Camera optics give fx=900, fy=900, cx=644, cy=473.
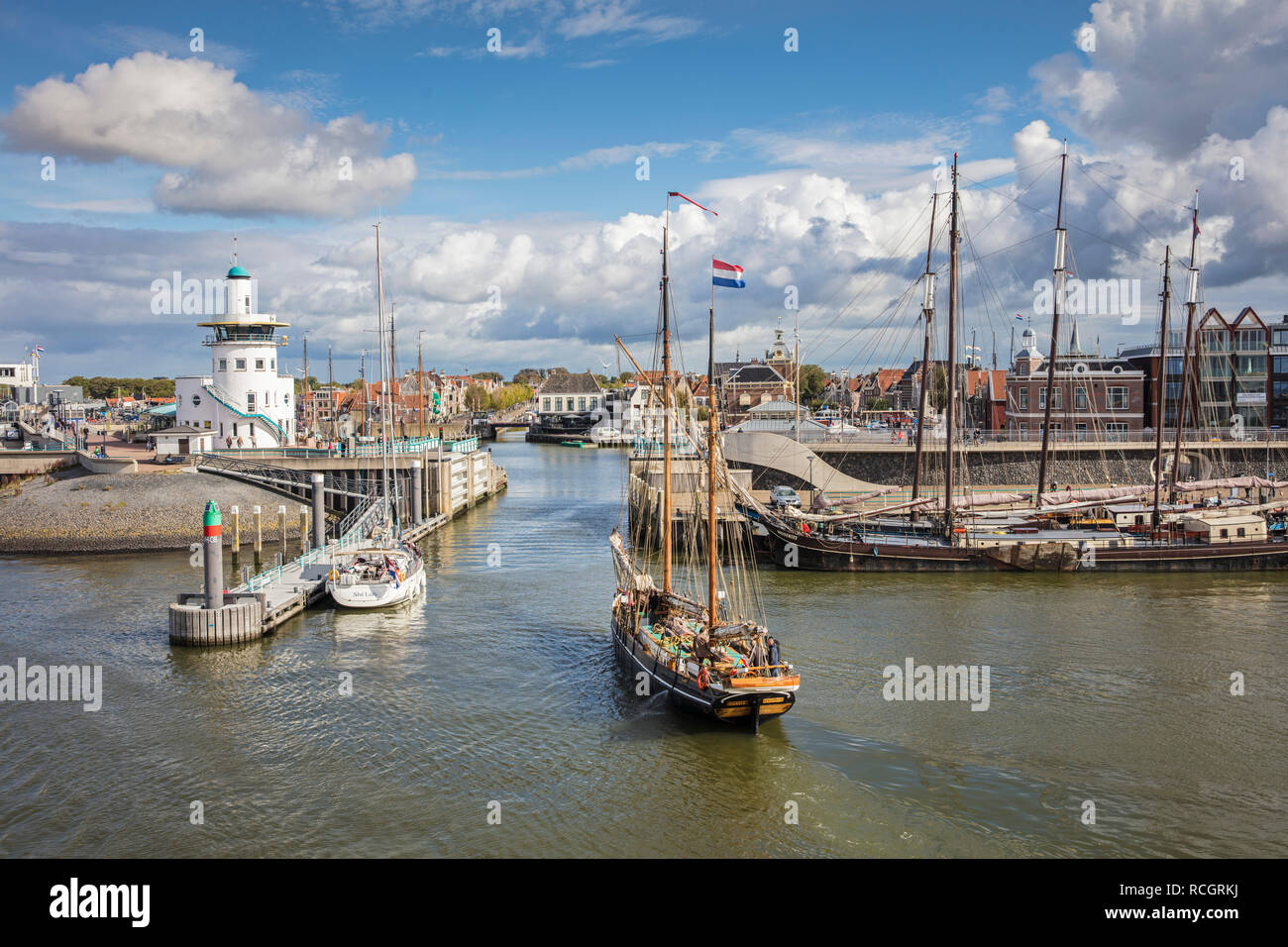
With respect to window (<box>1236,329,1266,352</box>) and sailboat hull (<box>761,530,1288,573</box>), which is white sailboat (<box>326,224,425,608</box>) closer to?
sailboat hull (<box>761,530,1288,573</box>)

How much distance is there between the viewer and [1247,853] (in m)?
17.4

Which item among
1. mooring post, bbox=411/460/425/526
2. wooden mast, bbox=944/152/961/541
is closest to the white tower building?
mooring post, bbox=411/460/425/526

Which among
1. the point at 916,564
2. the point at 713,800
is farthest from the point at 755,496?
the point at 713,800

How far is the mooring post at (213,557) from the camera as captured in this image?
30.2 m

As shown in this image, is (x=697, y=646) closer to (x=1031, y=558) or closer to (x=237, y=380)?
(x=1031, y=558)

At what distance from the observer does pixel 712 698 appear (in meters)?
22.9

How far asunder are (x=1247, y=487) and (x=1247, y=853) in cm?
4787

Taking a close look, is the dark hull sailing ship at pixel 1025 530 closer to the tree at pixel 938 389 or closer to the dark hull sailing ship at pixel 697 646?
the dark hull sailing ship at pixel 697 646

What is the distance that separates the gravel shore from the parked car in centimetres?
2845

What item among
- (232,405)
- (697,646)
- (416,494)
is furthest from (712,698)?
(232,405)

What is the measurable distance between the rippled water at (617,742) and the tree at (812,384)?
12977 centimetres

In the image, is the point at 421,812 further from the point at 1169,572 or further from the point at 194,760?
the point at 1169,572

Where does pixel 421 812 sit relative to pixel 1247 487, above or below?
below

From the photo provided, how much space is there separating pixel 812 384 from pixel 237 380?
119196 mm
